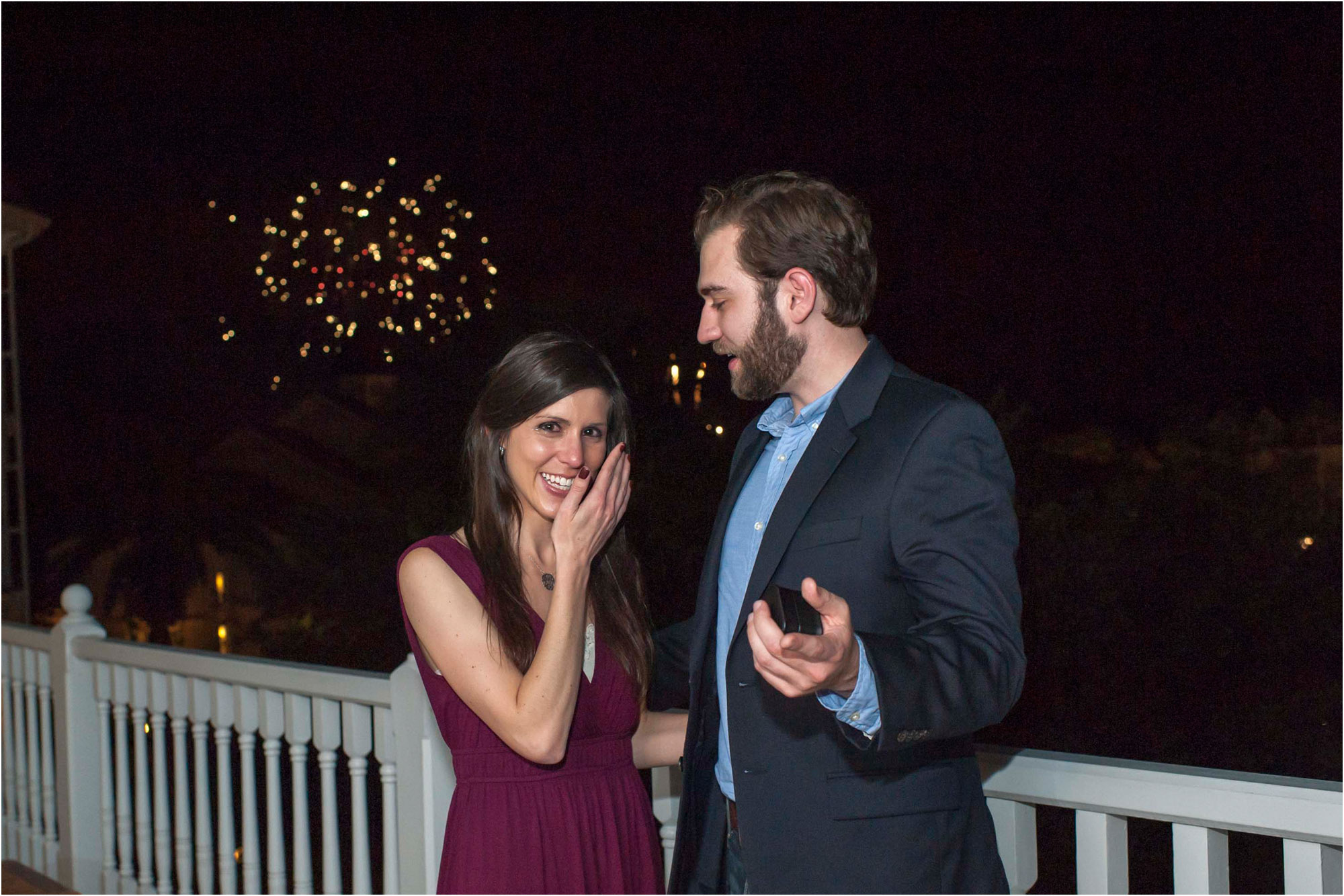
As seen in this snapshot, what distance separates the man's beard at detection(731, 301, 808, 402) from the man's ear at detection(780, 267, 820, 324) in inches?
0.8

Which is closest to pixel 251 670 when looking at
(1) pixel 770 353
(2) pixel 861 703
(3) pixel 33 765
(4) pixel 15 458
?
(3) pixel 33 765

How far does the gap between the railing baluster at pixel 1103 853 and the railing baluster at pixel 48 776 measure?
11.6 feet

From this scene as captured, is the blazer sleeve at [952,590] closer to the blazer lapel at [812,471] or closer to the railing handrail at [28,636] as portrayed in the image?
the blazer lapel at [812,471]

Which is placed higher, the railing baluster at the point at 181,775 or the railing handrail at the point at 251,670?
the railing handrail at the point at 251,670

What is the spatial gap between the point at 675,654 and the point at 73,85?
12.0m

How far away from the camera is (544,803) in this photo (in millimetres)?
2072

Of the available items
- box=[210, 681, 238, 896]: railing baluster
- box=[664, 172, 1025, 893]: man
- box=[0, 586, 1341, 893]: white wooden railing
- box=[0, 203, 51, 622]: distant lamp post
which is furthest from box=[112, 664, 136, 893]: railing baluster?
box=[0, 203, 51, 622]: distant lamp post

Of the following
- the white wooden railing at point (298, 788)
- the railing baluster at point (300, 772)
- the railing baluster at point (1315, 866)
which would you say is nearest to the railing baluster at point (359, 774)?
the white wooden railing at point (298, 788)

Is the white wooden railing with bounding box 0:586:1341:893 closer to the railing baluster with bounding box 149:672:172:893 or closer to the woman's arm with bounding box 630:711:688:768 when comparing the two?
the railing baluster with bounding box 149:672:172:893

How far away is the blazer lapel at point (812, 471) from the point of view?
5.07ft

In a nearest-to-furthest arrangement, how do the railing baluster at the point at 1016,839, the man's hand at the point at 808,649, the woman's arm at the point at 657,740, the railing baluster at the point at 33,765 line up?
1. the man's hand at the point at 808,649
2. the railing baluster at the point at 1016,839
3. the woman's arm at the point at 657,740
4. the railing baluster at the point at 33,765

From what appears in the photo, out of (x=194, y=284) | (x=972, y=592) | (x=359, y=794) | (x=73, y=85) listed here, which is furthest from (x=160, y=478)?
(x=972, y=592)

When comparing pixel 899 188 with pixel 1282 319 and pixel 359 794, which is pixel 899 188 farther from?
pixel 359 794

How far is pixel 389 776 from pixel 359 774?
15 cm
